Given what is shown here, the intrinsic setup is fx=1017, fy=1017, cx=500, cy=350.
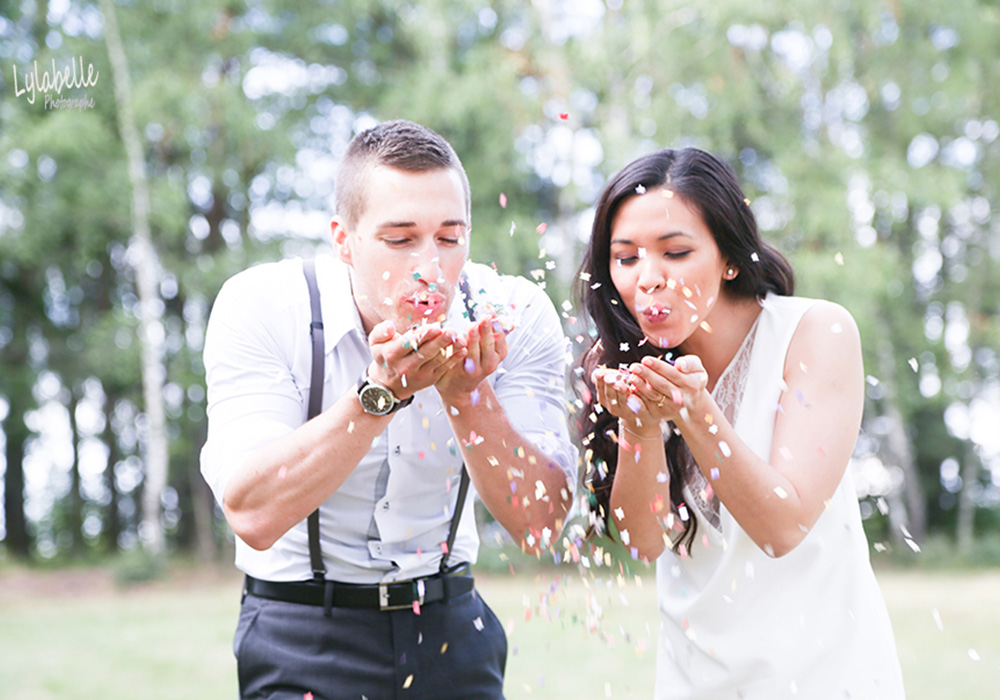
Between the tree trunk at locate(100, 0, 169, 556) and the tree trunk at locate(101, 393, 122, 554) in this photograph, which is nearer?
the tree trunk at locate(100, 0, 169, 556)

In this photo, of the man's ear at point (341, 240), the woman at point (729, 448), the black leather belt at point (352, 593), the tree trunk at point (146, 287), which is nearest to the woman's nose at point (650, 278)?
the woman at point (729, 448)

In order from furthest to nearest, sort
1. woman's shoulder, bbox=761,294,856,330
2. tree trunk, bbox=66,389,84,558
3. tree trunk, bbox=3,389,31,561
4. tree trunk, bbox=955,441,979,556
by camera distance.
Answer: tree trunk, bbox=66,389,84,558 < tree trunk, bbox=3,389,31,561 < tree trunk, bbox=955,441,979,556 < woman's shoulder, bbox=761,294,856,330

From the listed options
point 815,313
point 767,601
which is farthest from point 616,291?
point 767,601

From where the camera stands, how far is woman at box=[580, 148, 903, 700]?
2.64 metres

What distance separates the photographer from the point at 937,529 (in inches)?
1048

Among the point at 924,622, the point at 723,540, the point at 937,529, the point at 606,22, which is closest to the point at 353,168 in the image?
the point at 723,540

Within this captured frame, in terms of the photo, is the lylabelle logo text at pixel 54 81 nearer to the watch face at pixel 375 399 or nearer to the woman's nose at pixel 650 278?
the watch face at pixel 375 399

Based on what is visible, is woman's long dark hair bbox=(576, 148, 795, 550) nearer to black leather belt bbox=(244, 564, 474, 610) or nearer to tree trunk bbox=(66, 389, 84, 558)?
black leather belt bbox=(244, 564, 474, 610)

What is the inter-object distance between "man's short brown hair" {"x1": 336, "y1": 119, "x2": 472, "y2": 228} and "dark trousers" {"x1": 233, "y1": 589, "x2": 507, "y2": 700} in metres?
1.22

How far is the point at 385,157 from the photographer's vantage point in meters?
3.08

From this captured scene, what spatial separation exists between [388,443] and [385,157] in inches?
34.5

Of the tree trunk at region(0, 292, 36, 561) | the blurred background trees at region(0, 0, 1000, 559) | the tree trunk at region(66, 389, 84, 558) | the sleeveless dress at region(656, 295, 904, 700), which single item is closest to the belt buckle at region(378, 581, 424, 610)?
the sleeveless dress at region(656, 295, 904, 700)

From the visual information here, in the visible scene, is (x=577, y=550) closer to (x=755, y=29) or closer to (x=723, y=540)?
(x=723, y=540)

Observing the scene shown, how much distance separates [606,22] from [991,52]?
8117 millimetres
